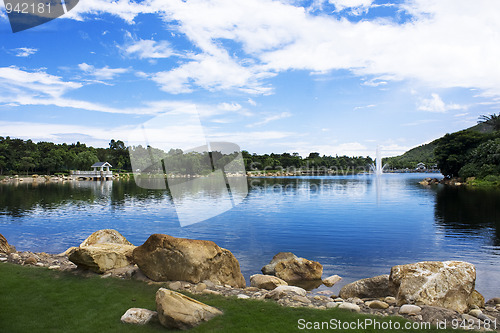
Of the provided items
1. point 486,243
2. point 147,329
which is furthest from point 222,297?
point 486,243

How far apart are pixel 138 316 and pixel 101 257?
16.7 feet

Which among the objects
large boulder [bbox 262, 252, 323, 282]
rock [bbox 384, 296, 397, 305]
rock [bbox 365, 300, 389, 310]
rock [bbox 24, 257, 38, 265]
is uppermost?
rock [bbox 24, 257, 38, 265]

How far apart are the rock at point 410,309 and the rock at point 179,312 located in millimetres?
5257

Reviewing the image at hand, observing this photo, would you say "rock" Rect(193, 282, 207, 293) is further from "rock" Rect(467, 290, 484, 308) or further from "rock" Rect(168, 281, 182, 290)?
"rock" Rect(467, 290, 484, 308)

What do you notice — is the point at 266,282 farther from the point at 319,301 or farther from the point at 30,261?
the point at 30,261

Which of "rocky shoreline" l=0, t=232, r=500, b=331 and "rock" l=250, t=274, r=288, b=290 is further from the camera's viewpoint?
"rock" l=250, t=274, r=288, b=290

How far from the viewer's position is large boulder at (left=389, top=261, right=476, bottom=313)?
1021 centimetres

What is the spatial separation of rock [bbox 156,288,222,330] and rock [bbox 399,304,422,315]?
5257mm

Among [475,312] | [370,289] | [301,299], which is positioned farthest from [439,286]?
[301,299]

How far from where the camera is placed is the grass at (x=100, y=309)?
8211 millimetres

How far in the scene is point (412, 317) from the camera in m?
9.08

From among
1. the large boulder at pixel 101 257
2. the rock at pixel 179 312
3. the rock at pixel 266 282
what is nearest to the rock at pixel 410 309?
the rock at pixel 266 282

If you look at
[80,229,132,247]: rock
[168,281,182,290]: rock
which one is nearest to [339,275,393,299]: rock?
[168,281,182,290]: rock

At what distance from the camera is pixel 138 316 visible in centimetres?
859
